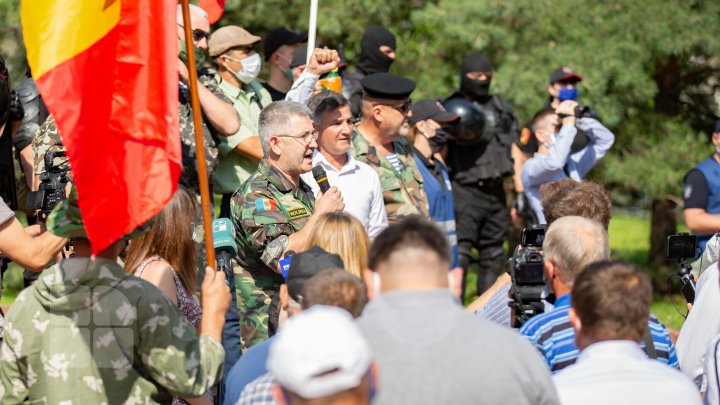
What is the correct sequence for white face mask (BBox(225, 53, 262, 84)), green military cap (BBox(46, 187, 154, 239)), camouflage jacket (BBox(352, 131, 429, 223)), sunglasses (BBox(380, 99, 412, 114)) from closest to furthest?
green military cap (BBox(46, 187, 154, 239))
camouflage jacket (BBox(352, 131, 429, 223))
sunglasses (BBox(380, 99, 412, 114))
white face mask (BBox(225, 53, 262, 84))

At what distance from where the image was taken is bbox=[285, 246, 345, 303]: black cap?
14.8 ft

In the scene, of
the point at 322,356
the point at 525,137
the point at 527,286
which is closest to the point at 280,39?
the point at 525,137

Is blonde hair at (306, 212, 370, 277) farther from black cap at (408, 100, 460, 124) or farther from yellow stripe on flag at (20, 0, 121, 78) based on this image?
black cap at (408, 100, 460, 124)

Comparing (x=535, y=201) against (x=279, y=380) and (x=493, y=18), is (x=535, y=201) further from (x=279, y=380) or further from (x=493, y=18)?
(x=279, y=380)

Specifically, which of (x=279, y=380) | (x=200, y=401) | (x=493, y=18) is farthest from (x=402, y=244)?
(x=493, y=18)

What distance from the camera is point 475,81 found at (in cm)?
1080

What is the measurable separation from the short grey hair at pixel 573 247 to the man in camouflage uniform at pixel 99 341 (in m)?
1.42

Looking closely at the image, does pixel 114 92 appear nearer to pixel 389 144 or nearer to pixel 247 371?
pixel 247 371

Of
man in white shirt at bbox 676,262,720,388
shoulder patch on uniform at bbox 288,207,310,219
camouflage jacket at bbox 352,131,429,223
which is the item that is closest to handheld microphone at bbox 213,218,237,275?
shoulder patch on uniform at bbox 288,207,310,219

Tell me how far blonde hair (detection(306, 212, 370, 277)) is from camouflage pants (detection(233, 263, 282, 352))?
1331mm

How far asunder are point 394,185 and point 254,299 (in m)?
1.79

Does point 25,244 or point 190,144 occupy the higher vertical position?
point 25,244

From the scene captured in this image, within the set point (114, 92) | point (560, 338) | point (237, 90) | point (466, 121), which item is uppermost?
point (114, 92)

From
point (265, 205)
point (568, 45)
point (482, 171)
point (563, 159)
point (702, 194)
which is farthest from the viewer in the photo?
point (568, 45)
